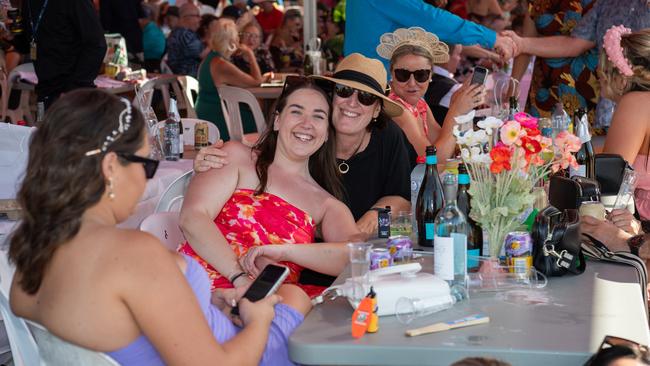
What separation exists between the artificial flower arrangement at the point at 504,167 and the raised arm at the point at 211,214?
0.79 meters

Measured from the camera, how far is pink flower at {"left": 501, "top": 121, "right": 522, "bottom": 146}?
8.11 feet

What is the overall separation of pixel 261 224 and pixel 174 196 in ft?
2.02

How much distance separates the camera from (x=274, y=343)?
2303mm

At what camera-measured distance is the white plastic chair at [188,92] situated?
7.45 m

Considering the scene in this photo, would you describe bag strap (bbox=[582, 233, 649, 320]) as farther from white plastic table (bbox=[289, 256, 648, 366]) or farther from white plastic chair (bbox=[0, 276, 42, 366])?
white plastic chair (bbox=[0, 276, 42, 366])

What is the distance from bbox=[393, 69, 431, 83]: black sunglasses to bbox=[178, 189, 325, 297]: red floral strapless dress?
5.24 ft

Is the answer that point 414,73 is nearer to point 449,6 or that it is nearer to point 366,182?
point 366,182

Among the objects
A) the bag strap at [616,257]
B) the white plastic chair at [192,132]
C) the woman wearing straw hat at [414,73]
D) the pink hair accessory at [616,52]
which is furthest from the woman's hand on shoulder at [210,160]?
the white plastic chair at [192,132]

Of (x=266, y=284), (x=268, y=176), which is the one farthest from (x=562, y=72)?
(x=266, y=284)

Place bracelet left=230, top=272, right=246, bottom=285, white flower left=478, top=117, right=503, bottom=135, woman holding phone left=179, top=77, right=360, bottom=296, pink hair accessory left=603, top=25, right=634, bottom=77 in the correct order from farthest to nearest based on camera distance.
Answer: pink hair accessory left=603, top=25, right=634, bottom=77 < woman holding phone left=179, top=77, right=360, bottom=296 < bracelet left=230, top=272, right=246, bottom=285 < white flower left=478, top=117, right=503, bottom=135

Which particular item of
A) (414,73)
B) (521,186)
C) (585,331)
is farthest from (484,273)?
(414,73)

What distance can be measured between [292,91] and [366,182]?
0.58 m

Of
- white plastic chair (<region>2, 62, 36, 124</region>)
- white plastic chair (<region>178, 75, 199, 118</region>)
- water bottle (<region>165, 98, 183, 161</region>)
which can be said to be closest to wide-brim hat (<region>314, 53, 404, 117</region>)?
water bottle (<region>165, 98, 183, 161</region>)

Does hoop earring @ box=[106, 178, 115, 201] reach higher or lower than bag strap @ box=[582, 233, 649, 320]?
higher
